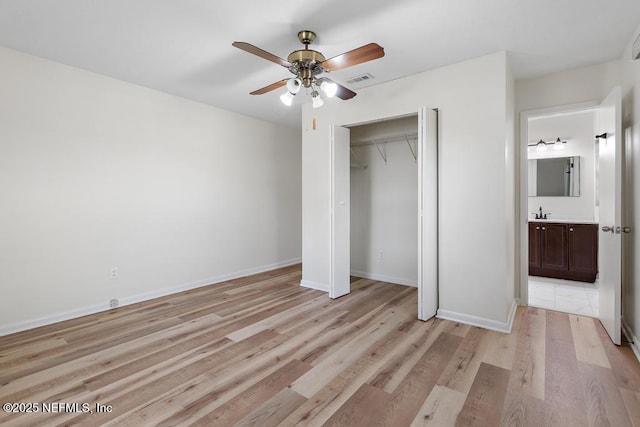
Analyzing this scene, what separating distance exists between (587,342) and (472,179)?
169 centimetres

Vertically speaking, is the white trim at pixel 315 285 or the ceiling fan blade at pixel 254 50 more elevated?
the ceiling fan blade at pixel 254 50

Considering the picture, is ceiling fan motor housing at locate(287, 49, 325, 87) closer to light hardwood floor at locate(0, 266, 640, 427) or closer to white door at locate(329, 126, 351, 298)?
white door at locate(329, 126, 351, 298)

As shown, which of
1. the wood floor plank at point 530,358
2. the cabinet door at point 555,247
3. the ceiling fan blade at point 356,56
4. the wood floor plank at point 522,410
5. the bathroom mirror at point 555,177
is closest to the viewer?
the wood floor plank at point 522,410

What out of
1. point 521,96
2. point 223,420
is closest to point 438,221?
point 521,96

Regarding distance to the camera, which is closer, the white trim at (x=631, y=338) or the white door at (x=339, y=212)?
the white trim at (x=631, y=338)

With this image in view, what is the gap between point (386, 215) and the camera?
4.69 meters

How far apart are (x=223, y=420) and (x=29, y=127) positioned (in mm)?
3214

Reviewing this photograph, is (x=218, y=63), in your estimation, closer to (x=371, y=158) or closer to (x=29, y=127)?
(x=29, y=127)

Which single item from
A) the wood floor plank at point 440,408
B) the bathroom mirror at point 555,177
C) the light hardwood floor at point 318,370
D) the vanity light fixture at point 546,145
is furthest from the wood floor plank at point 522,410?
the vanity light fixture at point 546,145

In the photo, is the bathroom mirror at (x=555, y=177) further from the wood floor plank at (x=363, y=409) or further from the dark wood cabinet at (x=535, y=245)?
the wood floor plank at (x=363, y=409)

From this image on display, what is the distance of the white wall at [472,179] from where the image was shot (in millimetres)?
2902

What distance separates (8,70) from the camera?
285 centimetres

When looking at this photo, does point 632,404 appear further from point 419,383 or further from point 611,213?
point 611,213

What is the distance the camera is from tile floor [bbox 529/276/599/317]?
3.51m
